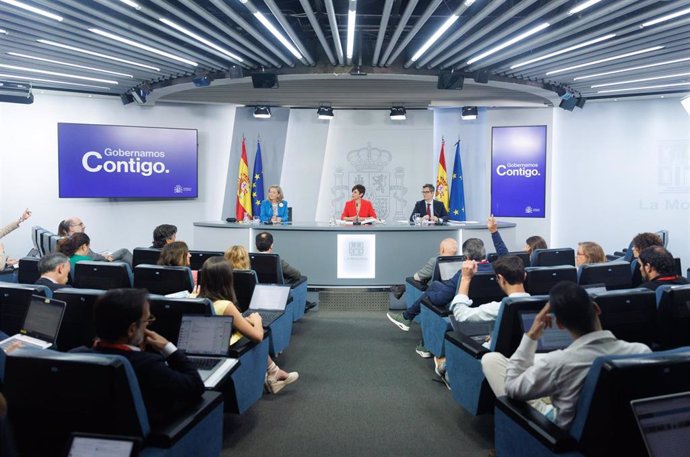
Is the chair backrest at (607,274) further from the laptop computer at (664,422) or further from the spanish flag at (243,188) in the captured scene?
the spanish flag at (243,188)

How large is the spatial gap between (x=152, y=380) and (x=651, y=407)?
70.0 inches

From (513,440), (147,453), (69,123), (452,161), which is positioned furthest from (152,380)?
(452,161)

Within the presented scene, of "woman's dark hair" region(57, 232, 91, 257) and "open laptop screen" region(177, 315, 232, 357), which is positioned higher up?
"woman's dark hair" region(57, 232, 91, 257)

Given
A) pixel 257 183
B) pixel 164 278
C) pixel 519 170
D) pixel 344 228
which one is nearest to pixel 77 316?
pixel 164 278

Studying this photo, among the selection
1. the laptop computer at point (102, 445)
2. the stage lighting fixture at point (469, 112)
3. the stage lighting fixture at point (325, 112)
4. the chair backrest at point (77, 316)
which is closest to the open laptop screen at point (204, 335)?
the chair backrest at point (77, 316)

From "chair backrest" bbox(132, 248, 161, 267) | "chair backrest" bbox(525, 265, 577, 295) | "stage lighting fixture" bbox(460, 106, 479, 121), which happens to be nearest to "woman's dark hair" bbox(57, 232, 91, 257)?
"chair backrest" bbox(132, 248, 161, 267)

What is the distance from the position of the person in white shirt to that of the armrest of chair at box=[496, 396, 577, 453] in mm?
749

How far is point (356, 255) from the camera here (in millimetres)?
6938

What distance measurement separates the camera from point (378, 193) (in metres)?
10.3

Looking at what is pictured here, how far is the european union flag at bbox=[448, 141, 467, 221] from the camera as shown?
32.1 ft

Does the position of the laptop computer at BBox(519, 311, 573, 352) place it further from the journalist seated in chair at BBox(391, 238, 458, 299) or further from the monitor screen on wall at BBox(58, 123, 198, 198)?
the monitor screen on wall at BBox(58, 123, 198, 198)

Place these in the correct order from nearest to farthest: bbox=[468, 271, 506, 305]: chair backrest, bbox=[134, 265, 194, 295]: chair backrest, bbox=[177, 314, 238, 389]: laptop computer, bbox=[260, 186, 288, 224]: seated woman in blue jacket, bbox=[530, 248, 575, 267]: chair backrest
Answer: bbox=[177, 314, 238, 389]: laptop computer
bbox=[134, 265, 194, 295]: chair backrest
bbox=[468, 271, 506, 305]: chair backrest
bbox=[530, 248, 575, 267]: chair backrest
bbox=[260, 186, 288, 224]: seated woman in blue jacket

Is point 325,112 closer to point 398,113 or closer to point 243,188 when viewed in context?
point 398,113

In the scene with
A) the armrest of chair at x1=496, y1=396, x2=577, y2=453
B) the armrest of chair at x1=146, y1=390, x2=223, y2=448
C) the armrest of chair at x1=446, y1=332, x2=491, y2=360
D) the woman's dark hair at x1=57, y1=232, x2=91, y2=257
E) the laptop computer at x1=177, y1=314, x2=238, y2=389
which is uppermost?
the woman's dark hair at x1=57, y1=232, x2=91, y2=257
